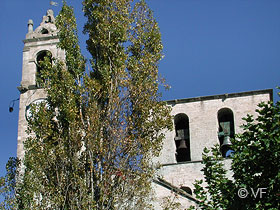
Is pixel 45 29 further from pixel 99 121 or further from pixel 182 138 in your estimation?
pixel 99 121

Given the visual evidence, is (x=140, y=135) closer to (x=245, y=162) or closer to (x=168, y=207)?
(x=168, y=207)

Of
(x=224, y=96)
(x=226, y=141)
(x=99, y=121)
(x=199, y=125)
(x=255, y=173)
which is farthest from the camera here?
(x=224, y=96)

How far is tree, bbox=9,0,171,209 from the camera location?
2375 cm

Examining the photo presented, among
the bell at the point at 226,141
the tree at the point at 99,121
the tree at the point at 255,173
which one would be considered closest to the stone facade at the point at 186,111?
the bell at the point at 226,141

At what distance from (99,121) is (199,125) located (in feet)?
27.0

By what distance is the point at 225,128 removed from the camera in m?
31.3

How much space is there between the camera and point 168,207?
81.4 ft

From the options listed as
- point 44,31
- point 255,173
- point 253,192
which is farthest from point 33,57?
point 253,192

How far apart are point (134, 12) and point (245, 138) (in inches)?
342

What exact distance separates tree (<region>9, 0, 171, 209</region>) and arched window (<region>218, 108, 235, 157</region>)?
221 inches

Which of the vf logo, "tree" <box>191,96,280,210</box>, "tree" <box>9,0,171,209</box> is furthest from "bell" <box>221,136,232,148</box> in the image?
the vf logo

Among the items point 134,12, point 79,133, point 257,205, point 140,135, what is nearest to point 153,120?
point 140,135

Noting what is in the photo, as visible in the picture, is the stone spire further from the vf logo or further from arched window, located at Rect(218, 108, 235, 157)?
the vf logo

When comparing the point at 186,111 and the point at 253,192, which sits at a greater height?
the point at 186,111
